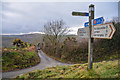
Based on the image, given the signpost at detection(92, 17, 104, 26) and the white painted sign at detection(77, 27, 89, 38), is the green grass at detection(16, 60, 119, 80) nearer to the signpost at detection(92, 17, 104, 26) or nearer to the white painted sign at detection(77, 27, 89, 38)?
the white painted sign at detection(77, 27, 89, 38)

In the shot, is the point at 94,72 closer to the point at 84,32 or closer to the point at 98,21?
the point at 84,32

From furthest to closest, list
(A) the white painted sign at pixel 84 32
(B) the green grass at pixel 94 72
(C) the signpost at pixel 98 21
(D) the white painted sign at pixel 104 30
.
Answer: (A) the white painted sign at pixel 84 32 < (B) the green grass at pixel 94 72 < (C) the signpost at pixel 98 21 < (D) the white painted sign at pixel 104 30

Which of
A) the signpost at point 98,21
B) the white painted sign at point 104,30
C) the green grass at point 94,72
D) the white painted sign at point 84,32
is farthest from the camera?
the white painted sign at point 84,32

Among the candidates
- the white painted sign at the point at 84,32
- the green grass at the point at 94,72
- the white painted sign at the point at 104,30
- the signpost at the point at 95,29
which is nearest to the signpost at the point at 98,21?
the signpost at the point at 95,29

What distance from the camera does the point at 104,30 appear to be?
8.98 ft

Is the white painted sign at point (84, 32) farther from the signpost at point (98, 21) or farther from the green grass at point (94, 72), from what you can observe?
the green grass at point (94, 72)

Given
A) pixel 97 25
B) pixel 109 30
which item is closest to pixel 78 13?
pixel 97 25

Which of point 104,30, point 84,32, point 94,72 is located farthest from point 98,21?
point 94,72

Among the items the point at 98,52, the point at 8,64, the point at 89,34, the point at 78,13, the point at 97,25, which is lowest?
the point at 8,64

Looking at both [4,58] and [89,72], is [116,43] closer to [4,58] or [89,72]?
[89,72]

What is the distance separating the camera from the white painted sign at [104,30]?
251cm

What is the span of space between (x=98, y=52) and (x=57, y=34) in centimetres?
1157

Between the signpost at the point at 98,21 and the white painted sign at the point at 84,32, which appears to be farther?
the white painted sign at the point at 84,32

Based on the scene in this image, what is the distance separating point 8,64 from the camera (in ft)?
34.1
